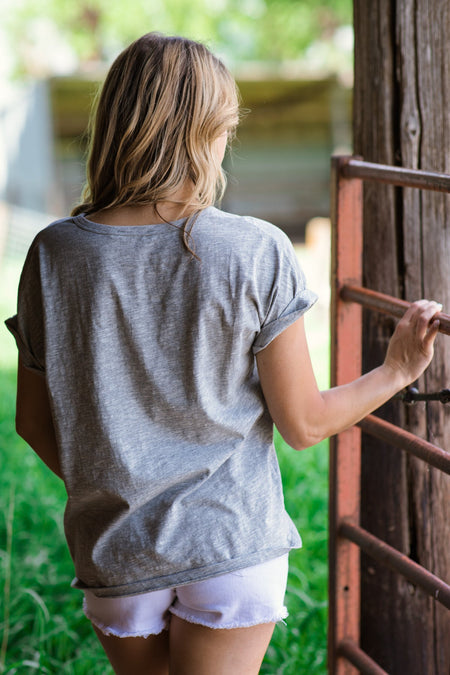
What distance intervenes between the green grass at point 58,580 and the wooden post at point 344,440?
700 mm

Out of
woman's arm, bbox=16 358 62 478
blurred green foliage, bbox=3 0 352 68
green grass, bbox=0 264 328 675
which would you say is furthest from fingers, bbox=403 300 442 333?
blurred green foliage, bbox=3 0 352 68

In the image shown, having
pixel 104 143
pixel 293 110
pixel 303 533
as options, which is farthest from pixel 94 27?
pixel 104 143

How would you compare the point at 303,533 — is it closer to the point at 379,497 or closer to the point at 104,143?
the point at 379,497

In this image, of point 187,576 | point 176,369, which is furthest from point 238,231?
point 187,576

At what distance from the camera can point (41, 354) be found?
1.55 m

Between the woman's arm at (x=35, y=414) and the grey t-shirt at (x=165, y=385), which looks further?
the woman's arm at (x=35, y=414)

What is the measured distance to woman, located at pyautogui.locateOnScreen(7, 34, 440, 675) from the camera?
54.4 inches

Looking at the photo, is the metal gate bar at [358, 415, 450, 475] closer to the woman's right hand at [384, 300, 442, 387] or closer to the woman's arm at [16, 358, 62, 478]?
the woman's right hand at [384, 300, 442, 387]

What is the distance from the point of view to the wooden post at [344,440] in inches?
84.0

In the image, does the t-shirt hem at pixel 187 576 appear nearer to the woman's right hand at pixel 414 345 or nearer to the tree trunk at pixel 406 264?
the woman's right hand at pixel 414 345

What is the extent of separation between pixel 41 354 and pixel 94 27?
2655 cm

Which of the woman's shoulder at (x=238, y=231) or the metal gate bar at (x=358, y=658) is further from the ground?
the woman's shoulder at (x=238, y=231)

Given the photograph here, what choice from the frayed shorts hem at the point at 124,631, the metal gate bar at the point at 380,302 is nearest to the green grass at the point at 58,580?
the frayed shorts hem at the point at 124,631

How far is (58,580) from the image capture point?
3600 mm
